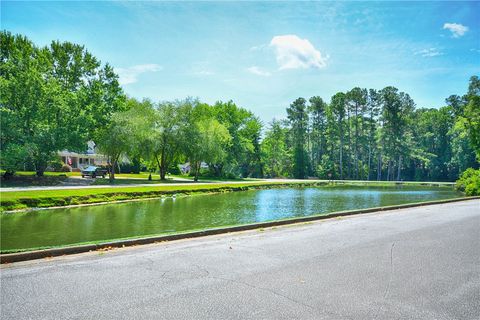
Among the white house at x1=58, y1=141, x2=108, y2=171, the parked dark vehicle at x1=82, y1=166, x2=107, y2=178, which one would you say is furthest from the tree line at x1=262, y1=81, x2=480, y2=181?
the parked dark vehicle at x1=82, y1=166, x2=107, y2=178

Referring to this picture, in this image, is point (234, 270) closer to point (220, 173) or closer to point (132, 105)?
point (132, 105)

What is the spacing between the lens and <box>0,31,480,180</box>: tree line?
32.5m

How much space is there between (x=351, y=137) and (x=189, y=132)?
167ft

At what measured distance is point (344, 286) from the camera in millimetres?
5738

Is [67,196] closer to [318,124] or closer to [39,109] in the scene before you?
[39,109]

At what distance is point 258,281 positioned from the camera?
597 cm

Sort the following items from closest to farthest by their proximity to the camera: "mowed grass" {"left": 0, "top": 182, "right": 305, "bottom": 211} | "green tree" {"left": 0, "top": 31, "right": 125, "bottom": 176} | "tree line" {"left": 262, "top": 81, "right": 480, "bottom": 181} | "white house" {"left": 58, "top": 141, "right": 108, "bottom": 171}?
"mowed grass" {"left": 0, "top": 182, "right": 305, "bottom": 211} → "green tree" {"left": 0, "top": 31, "right": 125, "bottom": 176} → "white house" {"left": 58, "top": 141, "right": 108, "bottom": 171} → "tree line" {"left": 262, "top": 81, "right": 480, "bottom": 181}

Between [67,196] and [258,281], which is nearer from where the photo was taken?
[258,281]

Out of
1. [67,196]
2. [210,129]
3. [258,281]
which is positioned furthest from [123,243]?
[210,129]

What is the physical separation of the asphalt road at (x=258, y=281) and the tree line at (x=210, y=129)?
2696cm

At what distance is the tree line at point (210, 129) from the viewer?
32.5 meters

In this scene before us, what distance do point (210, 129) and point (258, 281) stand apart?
47338 mm

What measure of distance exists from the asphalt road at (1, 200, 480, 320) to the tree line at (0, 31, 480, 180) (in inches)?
1061

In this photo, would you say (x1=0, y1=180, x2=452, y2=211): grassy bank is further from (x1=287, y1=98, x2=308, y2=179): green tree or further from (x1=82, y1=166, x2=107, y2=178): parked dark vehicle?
(x1=287, y1=98, x2=308, y2=179): green tree
